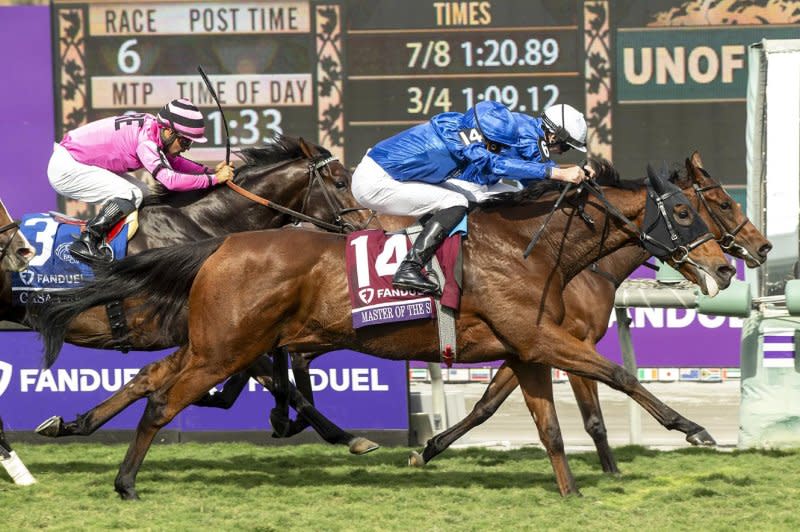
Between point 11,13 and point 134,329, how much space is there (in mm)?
5435

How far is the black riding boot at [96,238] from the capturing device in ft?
21.1

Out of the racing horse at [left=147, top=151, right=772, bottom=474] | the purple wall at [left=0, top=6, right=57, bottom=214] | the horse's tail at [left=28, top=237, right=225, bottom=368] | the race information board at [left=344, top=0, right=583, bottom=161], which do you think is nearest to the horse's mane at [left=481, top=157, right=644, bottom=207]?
the racing horse at [left=147, top=151, right=772, bottom=474]

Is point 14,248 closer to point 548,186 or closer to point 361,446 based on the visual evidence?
point 361,446

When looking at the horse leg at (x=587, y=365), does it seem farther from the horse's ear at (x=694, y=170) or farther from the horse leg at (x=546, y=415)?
the horse's ear at (x=694, y=170)

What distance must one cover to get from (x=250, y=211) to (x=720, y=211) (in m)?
2.27

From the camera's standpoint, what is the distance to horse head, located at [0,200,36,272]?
6.21m

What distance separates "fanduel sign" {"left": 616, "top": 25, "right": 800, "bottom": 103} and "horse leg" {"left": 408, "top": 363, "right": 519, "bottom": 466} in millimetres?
4457

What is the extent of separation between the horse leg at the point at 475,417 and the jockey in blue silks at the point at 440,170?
3.38 ft

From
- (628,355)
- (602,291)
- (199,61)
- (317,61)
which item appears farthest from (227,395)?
(199,61)

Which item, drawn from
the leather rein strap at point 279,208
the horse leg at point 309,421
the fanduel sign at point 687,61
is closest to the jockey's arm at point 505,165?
the leather rein strap at point 279,208

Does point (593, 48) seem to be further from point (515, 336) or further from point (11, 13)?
point (515, 336)

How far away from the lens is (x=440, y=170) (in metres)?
6.11

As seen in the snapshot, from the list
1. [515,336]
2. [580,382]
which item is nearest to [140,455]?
[515,336]

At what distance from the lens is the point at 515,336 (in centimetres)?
585
